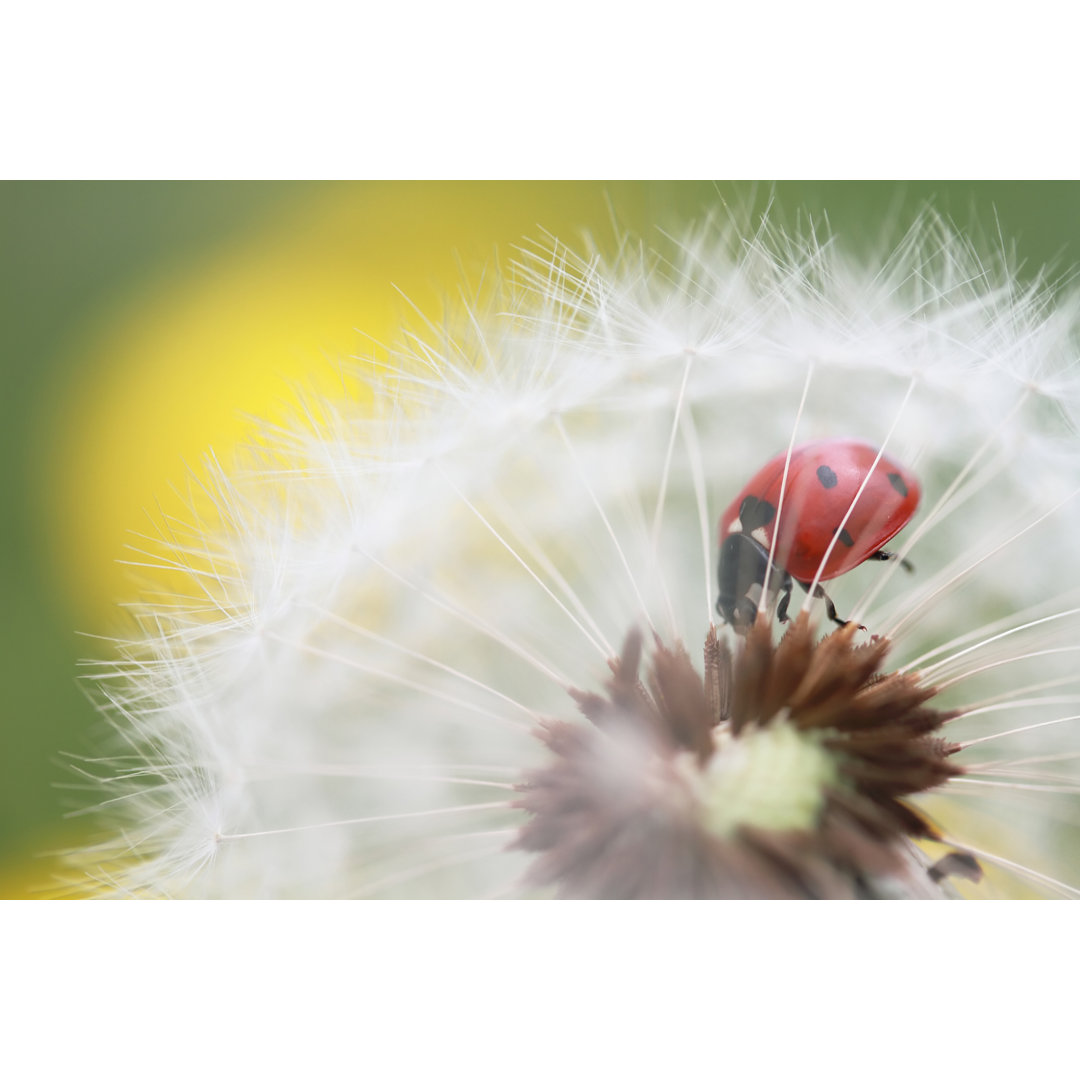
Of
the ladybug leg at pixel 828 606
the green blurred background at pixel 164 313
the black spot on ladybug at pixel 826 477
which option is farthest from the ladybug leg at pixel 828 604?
the green blurred background at pixel 164 313

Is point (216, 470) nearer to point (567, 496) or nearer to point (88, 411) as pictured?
point (88, 411)

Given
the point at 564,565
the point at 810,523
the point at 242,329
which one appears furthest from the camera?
the point at 242,329

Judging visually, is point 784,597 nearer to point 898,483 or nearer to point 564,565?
point 898,483

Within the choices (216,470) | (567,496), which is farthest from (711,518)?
(216,470)

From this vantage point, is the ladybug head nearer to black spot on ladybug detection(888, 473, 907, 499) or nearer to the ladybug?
the ladybug

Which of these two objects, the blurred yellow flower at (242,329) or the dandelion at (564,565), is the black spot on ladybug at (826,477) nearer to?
the dandelion at (564,565)

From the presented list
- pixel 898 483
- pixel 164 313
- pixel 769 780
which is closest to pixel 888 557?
pixel 898 483
